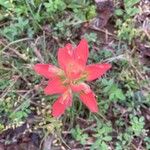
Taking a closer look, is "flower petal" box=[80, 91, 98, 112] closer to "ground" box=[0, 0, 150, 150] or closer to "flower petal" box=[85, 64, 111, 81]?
"flower petal" box=[85, 64, 111, 81]

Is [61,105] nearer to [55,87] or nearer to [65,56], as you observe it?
[55,87]

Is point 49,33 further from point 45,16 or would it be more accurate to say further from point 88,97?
point 88,97

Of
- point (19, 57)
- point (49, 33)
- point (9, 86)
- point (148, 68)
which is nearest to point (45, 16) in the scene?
point (49, 33)

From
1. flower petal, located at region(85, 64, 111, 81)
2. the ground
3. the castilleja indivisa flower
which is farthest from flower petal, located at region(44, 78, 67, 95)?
the ground

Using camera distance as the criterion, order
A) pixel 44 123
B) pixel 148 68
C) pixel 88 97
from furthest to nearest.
→ pixel 148 68
pixel 44 123
pixel 88 97

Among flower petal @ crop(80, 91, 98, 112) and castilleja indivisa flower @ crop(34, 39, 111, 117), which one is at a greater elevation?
castilleja indivisa flower @ crop(34, 39, 111, 117)

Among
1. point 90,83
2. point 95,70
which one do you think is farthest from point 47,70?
point 90,83
